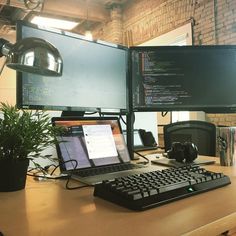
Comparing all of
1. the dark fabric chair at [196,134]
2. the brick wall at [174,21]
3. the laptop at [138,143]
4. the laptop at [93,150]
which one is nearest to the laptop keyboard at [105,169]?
the laptop at [93,150]

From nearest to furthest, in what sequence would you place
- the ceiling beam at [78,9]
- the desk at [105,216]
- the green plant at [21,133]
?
the desk at [105,216] → the green plant at [21,133] → the ceiling beam at [78,9]

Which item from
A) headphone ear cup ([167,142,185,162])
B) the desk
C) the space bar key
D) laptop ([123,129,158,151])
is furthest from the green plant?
laptop ([123,129,158,151])

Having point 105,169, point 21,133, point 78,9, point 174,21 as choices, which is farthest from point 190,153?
point 78,9

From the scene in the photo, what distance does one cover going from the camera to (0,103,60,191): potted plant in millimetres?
790

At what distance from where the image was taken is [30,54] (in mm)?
810

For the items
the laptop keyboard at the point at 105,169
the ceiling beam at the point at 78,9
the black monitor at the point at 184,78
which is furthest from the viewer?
the ceiling beam at the point at 78,9

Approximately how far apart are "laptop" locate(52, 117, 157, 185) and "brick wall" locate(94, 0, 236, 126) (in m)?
3.08

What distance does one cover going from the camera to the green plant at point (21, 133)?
79 cm

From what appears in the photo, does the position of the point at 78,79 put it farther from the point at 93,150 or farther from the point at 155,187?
the point at 155,187

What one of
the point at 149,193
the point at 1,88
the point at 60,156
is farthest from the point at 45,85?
the point at 1,88

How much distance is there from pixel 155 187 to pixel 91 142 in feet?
1.61

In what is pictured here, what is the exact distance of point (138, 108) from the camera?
1416mm

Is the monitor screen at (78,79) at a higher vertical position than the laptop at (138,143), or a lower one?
higher

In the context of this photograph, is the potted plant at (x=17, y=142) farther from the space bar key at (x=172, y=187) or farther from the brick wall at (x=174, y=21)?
the brick wall at (x=174, y=21)
